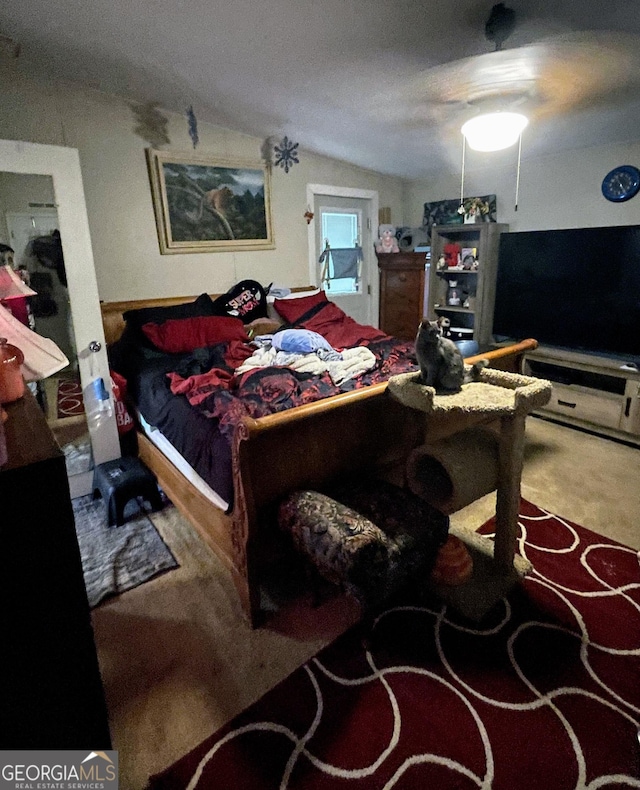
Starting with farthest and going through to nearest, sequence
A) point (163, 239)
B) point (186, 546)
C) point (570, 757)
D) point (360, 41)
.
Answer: point (163, 239) → point (186, 546) → point (360, 41) → point (570, 757)

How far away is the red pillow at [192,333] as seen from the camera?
120 inches

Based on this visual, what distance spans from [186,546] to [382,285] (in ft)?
12.1

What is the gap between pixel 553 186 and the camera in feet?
12.0

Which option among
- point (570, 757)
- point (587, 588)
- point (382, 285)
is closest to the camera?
point (570, 757)

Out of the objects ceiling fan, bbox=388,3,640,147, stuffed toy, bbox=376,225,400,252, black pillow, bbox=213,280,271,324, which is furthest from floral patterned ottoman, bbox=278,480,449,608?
stuffed toy, bbox=376,225,400,252

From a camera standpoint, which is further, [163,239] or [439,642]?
[163,239]

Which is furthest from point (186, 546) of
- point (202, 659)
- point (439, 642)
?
point (439, 642)

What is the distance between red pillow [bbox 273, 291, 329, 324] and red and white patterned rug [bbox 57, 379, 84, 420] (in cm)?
172

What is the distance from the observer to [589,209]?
3479 millimetres

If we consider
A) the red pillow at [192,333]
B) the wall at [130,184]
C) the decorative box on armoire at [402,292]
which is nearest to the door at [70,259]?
the red pillow at [192,333]

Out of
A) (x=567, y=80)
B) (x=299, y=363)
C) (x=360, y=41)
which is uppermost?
(x=360, y=41)

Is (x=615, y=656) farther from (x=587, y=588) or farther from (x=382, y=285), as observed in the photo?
(x=382, y=285)

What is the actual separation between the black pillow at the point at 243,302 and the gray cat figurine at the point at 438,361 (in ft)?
7.19

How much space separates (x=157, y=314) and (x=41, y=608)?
2.71 metres
